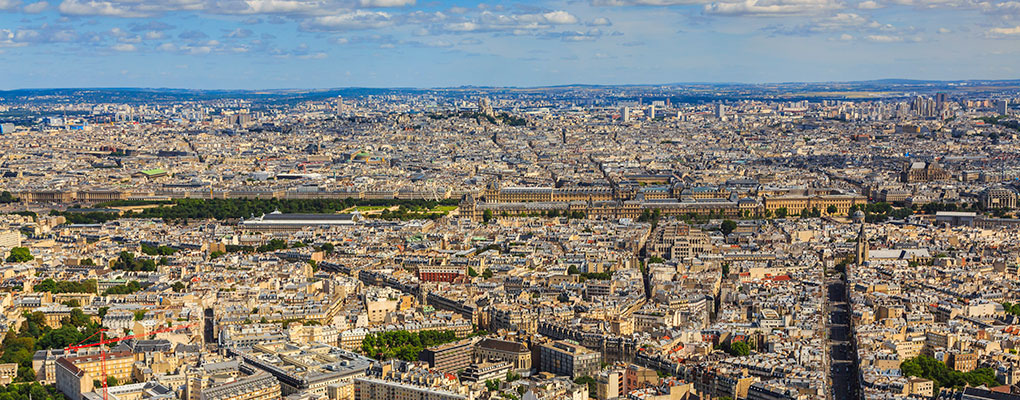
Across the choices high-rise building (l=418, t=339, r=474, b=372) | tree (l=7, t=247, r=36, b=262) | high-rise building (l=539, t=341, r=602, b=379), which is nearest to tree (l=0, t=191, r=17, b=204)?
tree (l=7, t=247, r=36, b=262)

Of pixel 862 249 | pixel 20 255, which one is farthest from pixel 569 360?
pixel 20 255

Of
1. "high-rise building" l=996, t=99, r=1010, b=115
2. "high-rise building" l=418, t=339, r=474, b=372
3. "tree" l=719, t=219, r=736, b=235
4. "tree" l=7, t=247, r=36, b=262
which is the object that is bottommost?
"high-rise building" l=996, t=99, r=1010, b=115

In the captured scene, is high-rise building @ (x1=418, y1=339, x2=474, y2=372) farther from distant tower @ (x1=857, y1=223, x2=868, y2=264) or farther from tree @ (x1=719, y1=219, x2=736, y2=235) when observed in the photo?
tree @ (x1=719, y1=219, x2=736, y2=235)

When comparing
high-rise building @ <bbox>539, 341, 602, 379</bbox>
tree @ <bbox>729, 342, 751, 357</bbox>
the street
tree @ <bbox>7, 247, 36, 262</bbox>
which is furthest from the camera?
tree @ <bbox>7, 247, 36, 262</bbox>

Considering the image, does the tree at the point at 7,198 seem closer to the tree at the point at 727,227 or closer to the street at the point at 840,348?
the tree at the point at 727,227

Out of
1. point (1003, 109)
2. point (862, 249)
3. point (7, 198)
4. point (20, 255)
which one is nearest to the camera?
point (862, 249)

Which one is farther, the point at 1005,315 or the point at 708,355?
the point at 1005,315

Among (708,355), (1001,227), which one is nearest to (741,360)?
(708,355)

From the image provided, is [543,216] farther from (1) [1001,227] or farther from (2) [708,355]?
(2) [708,355]

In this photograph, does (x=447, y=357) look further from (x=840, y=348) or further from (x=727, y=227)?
(x=727, y=227)
